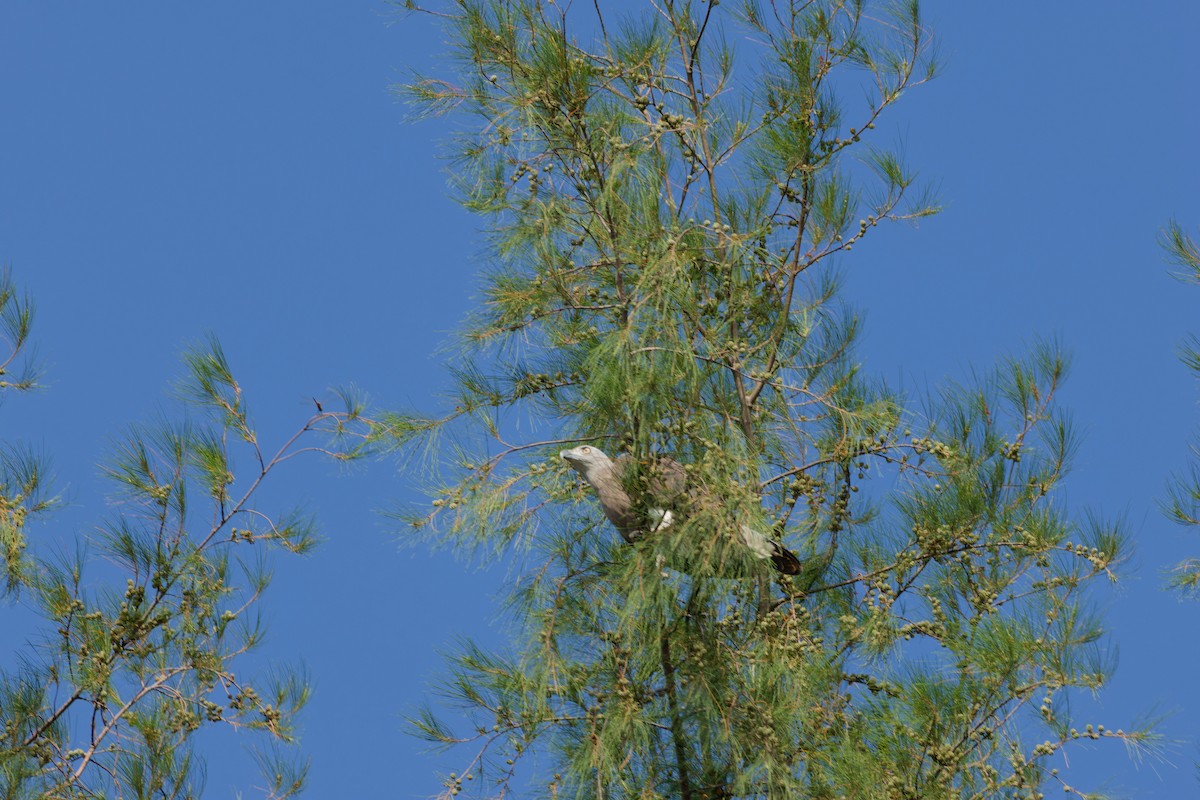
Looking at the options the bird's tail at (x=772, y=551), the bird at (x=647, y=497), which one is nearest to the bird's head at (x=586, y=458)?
the bird at (x=647, y=497)

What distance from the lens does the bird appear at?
4035 millimetres

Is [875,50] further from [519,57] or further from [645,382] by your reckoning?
[645,382]

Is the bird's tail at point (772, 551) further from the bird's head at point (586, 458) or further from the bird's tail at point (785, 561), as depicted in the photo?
the bird's head at point (586, 458)

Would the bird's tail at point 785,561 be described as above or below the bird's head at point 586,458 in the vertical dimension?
below

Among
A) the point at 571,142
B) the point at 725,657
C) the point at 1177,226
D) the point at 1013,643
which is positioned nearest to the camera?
the point at 1013,643

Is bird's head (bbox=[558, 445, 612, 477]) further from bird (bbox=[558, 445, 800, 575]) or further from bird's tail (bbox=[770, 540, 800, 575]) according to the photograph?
bird's tail (bbox=[770, 540, 800, 575])

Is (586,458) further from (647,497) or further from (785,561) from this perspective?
(785,561)

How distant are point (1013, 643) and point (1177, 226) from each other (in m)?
1.52

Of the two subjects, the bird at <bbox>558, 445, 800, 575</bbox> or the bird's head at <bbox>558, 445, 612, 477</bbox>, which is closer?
the bird at <bbox>558, 445, 800, 575</bbox>

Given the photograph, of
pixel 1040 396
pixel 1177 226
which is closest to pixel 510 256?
pixel 1040 396

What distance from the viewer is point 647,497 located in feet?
13.3

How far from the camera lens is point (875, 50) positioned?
15.4 ft

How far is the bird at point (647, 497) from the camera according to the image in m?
4.04

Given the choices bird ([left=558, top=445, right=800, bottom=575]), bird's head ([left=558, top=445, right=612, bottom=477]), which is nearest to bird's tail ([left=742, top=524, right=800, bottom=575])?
bird ([left=558, top=445, right=800, bottom=575])
